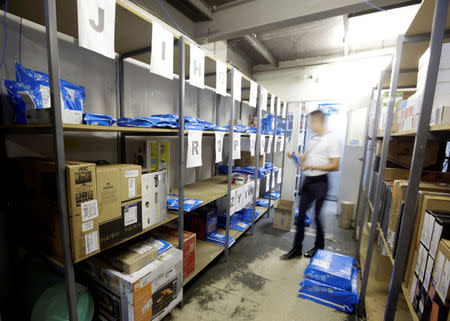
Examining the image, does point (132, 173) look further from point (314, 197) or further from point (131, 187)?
point (314, 197)

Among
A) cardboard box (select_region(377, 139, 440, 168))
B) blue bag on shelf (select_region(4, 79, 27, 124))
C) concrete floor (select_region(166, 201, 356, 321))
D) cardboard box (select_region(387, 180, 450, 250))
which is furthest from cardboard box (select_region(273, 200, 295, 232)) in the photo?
blue bag on shelf (select_region(4, 79, 27, 124))

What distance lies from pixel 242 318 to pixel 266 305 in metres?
0.24

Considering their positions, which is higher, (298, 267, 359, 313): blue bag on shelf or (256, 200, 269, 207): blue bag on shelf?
(256, 200, 269, 207): blue bag on shelf

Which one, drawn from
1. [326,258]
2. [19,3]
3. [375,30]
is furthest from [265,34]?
[326,258]

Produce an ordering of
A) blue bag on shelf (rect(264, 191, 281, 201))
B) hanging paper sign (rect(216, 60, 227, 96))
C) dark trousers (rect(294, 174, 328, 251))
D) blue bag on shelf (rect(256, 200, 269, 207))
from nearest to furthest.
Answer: hanging paper sign (rect(216, 60, 227, 96)) → dark trousers (rect(294, 174, 328, 251)) → blue bag on shelf (rect(256, 200, 269, 207)) → blue bag on shelf (rect(264, 191, 281, 201))

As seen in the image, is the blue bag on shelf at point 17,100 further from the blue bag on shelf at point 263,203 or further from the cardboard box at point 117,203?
the blue bag on shelf at point 263,203

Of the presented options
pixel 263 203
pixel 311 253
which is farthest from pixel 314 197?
pixel 263 203

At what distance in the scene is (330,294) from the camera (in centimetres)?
166

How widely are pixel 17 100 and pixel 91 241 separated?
2.46ft

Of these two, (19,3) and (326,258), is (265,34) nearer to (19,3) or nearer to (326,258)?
(19,3)

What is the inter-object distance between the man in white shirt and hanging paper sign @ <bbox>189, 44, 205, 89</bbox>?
1.31 meters

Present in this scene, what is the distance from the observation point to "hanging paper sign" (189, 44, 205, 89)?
1.43 metres

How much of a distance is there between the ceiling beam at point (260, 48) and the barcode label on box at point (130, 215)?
8.78ft

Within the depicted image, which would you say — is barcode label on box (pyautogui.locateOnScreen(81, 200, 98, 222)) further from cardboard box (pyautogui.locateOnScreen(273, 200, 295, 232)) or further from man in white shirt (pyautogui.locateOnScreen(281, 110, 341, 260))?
cardboard box (pyautogui.locateOnScreen(273, 200, 295, 232))
